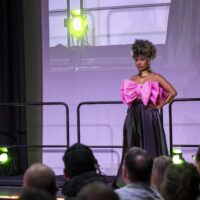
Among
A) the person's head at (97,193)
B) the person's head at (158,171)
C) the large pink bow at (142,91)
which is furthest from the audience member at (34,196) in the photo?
the large pink bow at (142,91)

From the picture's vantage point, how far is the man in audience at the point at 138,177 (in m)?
2.19

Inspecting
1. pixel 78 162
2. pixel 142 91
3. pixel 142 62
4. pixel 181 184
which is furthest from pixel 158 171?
pixel 142 62

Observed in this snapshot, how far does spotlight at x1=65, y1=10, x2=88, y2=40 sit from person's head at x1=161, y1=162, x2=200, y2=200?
3968 millimetres

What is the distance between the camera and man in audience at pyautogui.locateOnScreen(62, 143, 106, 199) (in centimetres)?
224

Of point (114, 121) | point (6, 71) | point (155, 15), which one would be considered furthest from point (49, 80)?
point (155, 15)

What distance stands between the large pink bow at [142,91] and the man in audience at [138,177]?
5.39 ft

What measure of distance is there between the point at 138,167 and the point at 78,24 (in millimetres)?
3626

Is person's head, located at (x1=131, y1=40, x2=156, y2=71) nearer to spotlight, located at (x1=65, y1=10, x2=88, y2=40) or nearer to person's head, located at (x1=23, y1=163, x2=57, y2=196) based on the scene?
spotlight, located at (x1=65, y1=10, x2=88, y2=40)

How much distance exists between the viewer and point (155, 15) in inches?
216

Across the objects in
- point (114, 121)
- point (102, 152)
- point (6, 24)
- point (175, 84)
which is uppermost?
point (6, 24)

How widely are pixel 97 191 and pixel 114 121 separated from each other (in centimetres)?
410

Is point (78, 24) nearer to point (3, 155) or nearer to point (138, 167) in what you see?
point (3, 155)

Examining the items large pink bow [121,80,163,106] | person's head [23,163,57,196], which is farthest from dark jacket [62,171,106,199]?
large pink bow [121,80,163,106]

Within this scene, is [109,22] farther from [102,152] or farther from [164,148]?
[164,148]
